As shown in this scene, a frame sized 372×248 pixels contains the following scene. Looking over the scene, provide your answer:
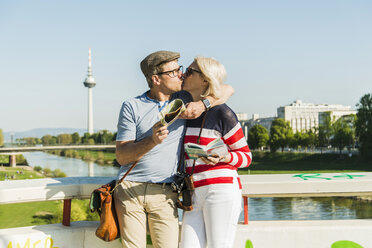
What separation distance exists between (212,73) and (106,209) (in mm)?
941

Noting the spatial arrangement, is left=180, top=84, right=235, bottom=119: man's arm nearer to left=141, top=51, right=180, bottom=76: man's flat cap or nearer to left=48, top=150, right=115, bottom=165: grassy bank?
left=141, top=51, right=180, bottom=76: man's flat cap

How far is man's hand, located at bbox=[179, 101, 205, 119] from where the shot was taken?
2.19 meters

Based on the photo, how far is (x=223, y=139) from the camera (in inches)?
88.9

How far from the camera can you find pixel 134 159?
7.22 feet

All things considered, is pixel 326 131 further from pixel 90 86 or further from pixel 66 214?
pixel 90 86

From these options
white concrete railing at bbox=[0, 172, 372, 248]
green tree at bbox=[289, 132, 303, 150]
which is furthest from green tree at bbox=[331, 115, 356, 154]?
white concrete railing at bbox=[0, 172, 372, 248]

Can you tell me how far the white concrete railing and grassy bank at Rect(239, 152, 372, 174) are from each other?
32.3 meters

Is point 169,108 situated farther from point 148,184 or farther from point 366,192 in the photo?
point 366,192

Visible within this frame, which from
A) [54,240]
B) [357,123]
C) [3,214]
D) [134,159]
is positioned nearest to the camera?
[134,159]

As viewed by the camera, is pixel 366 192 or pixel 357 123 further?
pixel 357 123

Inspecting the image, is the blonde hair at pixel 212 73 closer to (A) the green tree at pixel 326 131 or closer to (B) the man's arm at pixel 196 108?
(B) the man's arm at pixel 196 108

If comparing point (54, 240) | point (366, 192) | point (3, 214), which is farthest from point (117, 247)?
point (3, 214)

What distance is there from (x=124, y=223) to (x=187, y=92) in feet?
2.75

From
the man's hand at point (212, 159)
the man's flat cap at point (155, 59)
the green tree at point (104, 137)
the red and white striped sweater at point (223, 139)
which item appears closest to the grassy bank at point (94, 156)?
the green tree at point (104, 137)
